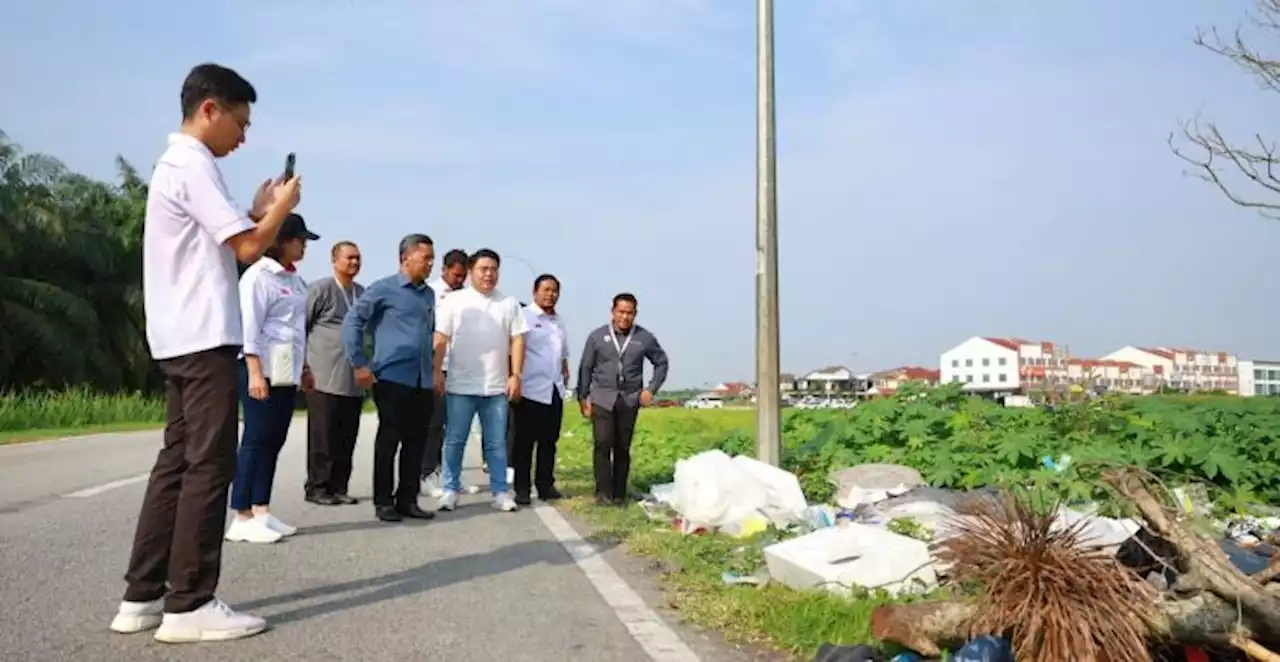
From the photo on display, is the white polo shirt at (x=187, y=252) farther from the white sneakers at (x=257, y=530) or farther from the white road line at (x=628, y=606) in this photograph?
the white sneakers at (x=257, y=530)

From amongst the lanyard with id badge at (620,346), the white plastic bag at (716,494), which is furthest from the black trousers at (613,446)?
the white plastic bag at (716,494)

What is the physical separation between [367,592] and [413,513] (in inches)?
104

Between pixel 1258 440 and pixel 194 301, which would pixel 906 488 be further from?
pixel 194 301

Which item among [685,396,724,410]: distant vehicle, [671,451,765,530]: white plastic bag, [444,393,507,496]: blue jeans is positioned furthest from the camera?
[685,396,724,410]: distant vehicle

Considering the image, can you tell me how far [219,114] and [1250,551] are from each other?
13.4 ft

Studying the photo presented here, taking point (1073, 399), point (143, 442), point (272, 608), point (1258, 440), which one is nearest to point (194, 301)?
point (272, 608)

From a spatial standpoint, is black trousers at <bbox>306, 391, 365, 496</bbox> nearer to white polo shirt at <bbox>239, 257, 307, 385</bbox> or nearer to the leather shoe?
the leather shoe

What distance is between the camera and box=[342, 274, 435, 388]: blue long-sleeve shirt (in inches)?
279

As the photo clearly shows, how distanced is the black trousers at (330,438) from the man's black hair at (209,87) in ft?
13.0

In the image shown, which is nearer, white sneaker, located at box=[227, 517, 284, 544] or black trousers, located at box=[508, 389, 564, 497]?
white sneaker, located at box=[227, 517, 284, 544]

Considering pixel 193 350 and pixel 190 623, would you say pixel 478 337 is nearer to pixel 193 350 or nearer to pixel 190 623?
pixel 193 350

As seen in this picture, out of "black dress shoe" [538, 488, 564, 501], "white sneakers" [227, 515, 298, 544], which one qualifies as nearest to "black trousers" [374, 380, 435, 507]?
"white sneakers" [227, 515, 298, 544]

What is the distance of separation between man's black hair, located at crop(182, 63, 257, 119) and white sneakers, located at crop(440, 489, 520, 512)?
4351 millimetres

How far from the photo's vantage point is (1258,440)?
329 inches
